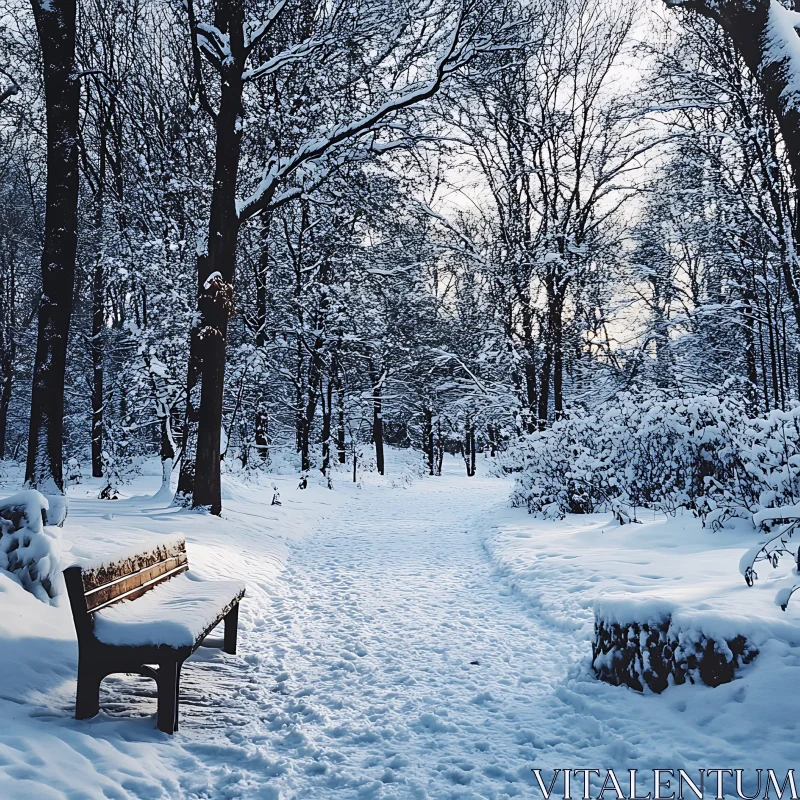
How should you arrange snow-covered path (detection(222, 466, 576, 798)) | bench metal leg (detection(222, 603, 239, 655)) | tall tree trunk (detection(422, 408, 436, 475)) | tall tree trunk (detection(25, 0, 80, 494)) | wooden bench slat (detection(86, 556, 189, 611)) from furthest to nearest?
tall tree trunk (detection(422, 408, 436, 475)) → tall tree trunk (detection(25, 0, 80, 494)) → bench metal leg (detection(222, 603, 239, 655)) → wooden bench slat (detection(86, 556, 189, 611)) → snow-covered path (detection(222, 466, 576, 798))

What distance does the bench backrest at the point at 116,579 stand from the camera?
3.29 meters

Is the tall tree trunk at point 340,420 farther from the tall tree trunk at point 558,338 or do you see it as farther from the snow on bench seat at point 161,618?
the snow on bench seat at point 161,618

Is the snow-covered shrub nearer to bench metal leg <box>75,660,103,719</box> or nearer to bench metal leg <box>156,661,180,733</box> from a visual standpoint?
bench metal leg <box>75,660,103,719</box>

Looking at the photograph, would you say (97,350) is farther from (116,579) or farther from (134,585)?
(116,579)

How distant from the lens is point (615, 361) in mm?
19266

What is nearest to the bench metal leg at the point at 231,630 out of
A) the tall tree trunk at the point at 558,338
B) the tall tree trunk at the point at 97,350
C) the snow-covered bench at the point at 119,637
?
the snow-covered bench at the point at 119,637

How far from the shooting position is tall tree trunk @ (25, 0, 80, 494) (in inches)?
307

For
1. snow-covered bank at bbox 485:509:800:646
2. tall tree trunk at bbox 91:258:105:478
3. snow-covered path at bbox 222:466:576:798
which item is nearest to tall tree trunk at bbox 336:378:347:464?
tall tree trunk at bbox 91:258:105:478

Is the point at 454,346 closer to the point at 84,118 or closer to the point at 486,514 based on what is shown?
the point at 486,514

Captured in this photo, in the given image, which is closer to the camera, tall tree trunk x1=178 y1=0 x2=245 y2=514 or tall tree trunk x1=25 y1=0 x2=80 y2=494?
tall tree trunk x1=25 y1=0 x2=80 y2=494

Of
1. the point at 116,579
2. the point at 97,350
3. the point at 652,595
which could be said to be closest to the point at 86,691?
the point at 116,579

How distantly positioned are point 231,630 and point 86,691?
1617mm

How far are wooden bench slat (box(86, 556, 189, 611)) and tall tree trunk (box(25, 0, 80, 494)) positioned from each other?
372 centimetres

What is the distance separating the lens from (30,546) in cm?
460
